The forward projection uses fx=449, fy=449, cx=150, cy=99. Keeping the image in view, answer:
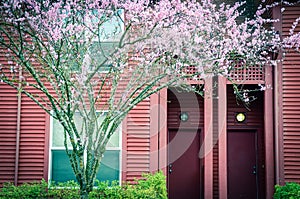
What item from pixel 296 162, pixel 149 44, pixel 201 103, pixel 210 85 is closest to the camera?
pixel 149 44

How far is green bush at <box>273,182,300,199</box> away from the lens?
8.86 metres

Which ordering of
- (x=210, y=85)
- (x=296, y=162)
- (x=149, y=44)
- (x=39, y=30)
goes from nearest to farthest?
(x=39, y=30), (x=149, y=44), (x=296, y=162), (x=210, y=85)

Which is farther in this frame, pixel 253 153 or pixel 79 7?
pixel 253 153

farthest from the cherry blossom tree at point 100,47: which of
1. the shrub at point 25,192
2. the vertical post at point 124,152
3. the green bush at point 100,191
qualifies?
the vertical post at point 124,152

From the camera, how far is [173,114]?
1252 centimetres

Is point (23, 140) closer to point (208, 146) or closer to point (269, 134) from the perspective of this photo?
point (208, 146)

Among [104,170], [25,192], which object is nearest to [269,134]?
[104,170]

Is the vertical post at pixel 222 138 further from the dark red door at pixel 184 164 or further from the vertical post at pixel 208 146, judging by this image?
Result: the dark red door at pixel 184 164

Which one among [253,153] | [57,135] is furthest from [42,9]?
[253,153]

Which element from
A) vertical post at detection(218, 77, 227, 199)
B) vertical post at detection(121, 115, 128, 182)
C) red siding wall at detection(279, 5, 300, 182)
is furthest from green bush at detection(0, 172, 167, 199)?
red siding wall at detection(279, 5, 300, 182)

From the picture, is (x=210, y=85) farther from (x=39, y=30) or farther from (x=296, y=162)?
(x=39, y=30)

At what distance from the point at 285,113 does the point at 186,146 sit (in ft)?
10.9

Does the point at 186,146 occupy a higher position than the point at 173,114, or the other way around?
the point at 173,114

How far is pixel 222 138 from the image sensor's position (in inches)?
415
